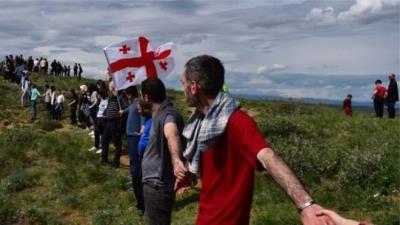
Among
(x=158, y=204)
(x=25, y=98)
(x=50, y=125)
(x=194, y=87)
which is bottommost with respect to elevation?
(x=50, y=125)

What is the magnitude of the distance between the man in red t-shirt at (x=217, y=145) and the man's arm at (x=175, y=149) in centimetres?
28

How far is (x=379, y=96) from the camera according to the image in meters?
21.8

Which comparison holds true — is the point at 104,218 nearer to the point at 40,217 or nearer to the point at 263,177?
the point at 40,217

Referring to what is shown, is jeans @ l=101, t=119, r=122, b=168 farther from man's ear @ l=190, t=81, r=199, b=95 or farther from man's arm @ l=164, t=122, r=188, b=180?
man's ear @ l=190, t=81, r=199, b=95

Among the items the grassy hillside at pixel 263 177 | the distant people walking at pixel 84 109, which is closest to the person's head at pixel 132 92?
the grassy hillside at pixel 263 177

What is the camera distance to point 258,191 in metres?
10.7

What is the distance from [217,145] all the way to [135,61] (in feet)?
23.5

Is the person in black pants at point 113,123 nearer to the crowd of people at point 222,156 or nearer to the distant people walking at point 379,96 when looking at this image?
the crowd of people at point 222,156

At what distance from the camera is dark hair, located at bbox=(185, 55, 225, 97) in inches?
143

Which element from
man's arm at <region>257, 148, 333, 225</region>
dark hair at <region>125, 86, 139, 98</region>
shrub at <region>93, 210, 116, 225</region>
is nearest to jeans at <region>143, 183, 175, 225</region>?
man's arm at <region>257, 148, 333, 225</region>

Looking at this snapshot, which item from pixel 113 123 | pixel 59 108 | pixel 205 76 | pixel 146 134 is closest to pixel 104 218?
pixel 146 134

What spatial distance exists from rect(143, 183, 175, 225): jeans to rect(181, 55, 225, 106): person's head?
2248 mm

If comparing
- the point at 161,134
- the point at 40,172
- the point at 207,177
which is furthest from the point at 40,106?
the point at 207,177

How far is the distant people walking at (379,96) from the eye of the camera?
21.8 meters
